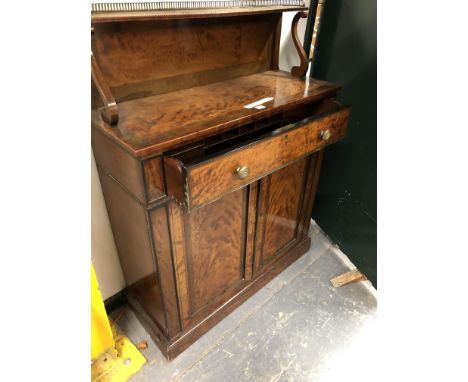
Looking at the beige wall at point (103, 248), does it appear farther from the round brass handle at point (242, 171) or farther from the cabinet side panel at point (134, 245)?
the round brass handle at point (242, 171)

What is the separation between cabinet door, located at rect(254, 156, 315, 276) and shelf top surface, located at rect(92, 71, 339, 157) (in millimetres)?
266

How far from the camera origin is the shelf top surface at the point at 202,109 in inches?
30.4

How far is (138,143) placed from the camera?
0.74 m

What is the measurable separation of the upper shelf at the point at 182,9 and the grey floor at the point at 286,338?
44.3 inches

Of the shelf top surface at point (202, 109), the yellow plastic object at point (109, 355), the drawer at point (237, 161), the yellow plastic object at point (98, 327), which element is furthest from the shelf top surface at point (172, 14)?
the yellow plastic object at point (109, 355)

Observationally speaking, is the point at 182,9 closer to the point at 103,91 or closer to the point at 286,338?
the point at 103,91

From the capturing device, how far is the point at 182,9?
0.92m

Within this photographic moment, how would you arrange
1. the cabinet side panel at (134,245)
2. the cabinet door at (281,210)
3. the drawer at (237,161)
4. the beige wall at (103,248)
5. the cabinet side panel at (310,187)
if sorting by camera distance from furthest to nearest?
the cabinet side panel at (310,187) < the cabinet door at (281,210) < the beige wall at (103,248) < the cabinet side panel at (134,245) < the drawer at (237,161)

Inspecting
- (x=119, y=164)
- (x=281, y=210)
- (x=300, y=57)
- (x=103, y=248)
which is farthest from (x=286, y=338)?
(x=300, y=57)

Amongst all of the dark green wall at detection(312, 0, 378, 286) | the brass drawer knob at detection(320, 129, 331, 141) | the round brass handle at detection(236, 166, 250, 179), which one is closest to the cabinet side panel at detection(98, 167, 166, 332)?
the round brass handle at detection(236, 166, 250, 179)

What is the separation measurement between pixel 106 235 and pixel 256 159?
688mm

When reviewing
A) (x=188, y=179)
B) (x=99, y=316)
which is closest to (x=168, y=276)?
(x=99, y=316)

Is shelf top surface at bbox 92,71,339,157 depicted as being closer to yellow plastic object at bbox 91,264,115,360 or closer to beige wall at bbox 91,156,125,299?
beige wall at bbox 91,156,125,299
